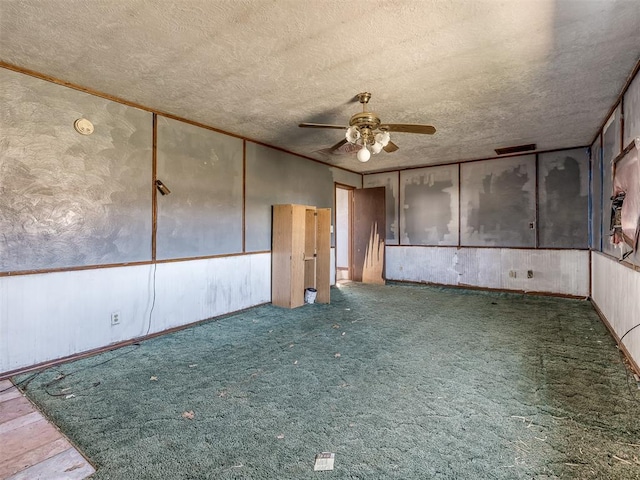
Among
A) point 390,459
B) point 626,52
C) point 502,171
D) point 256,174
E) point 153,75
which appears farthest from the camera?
point 502,171

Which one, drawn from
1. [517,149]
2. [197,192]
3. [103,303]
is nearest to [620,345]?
[517,149]

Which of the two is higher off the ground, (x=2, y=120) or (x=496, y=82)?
(x=496, y=82)

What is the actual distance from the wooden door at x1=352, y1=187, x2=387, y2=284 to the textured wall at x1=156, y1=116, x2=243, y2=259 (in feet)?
11.1

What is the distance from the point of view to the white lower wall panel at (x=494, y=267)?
222 inches

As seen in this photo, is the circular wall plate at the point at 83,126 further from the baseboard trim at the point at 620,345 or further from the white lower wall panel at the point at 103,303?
the baseboard trim at the point at 620,345

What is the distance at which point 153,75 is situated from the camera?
2.96 m

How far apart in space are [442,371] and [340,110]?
115 inches

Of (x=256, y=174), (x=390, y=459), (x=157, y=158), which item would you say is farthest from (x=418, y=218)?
(x=390, y=459)

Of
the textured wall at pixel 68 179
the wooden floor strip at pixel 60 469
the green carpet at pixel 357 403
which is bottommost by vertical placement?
the wooden floor strip at pixel 60 469

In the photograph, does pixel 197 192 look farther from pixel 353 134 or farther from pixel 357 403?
pixel 357 403

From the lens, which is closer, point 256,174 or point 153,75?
point 153,75

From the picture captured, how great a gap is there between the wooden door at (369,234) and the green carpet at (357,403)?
3367 millimetres

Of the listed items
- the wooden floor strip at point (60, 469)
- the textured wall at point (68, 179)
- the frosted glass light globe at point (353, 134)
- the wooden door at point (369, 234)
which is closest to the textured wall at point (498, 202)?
the wooden door at point (369, 234)

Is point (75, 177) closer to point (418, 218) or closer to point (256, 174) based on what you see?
point (256, 174)
